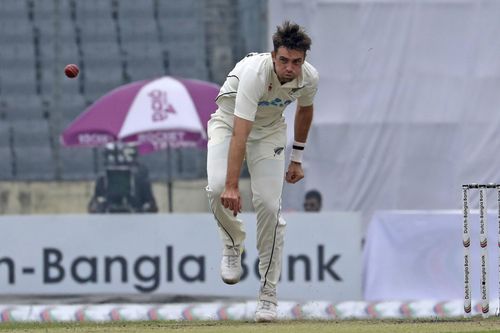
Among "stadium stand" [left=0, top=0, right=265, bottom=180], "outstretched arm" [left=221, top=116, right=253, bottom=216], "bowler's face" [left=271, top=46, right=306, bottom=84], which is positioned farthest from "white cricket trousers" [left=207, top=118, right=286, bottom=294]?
"stadium stand" [left=0, top=0, right=265, bottom=180]

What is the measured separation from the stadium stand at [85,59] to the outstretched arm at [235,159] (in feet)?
28.8

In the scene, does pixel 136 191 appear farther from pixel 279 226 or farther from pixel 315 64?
pixel 279 226

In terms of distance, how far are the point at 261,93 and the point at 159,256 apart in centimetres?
513

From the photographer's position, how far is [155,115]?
14.5 metres

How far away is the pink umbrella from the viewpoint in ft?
47.5

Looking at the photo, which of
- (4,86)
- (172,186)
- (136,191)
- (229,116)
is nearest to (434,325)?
(229,116)

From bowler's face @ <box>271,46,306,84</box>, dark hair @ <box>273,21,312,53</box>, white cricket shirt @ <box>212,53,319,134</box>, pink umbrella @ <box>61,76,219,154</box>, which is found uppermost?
dark hair @ <box>273,21,312,53</box>

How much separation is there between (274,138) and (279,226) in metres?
0.55

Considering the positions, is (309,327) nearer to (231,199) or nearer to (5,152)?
(231,199)

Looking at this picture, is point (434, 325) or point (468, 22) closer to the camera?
point (434, 325)

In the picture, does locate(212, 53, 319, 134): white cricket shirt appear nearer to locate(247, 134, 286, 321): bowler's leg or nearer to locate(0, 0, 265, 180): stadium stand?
locate(247, 134, 286, 321): bowler's leg

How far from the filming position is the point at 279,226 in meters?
8.41

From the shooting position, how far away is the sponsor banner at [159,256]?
41.5 ft

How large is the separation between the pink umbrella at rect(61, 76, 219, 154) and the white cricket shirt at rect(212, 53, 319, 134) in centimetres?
613
